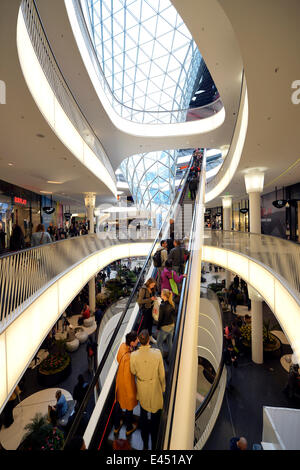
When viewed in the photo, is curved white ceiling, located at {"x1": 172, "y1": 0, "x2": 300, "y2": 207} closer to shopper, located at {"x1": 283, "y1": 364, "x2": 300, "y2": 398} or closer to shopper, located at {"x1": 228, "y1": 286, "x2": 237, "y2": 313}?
shopper, located at {"x1": 283, "y1": 364, "x2": 300, "y2": 398}

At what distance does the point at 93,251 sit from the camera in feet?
53.6

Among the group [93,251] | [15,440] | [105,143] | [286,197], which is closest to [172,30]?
[105,143]

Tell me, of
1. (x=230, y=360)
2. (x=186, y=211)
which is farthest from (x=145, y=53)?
(x=230, y=360)

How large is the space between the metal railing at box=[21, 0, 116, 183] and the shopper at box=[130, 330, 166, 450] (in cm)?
717

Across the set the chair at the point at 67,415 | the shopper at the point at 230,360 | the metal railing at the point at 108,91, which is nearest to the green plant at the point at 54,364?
the chair at the point at 67,415

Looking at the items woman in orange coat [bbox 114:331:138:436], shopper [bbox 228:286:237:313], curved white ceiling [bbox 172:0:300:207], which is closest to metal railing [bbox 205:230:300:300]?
curved white ceiling [bbox 172:0:300:207]

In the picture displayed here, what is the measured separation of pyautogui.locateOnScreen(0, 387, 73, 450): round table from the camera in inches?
375

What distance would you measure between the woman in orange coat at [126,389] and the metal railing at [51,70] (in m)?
7.10

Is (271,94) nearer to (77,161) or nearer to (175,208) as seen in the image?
(77,161)

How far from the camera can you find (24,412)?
10.9 m

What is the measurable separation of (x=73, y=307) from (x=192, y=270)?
17.5 metres

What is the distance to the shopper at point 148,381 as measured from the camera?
3.66 m
